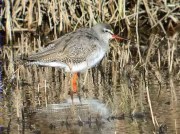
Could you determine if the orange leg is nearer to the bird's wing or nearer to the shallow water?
the shallow water

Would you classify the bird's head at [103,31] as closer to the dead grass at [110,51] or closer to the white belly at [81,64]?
the dead grass at [110,51]

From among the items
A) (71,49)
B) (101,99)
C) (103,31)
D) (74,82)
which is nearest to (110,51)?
(103,31)

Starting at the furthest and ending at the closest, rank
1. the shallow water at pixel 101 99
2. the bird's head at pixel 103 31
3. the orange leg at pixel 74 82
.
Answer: the bird's head at pixel 103 31
the orange leg at pixel 74 82
the shallow water at pixel 101 99

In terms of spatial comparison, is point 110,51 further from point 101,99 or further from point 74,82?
point 101,99

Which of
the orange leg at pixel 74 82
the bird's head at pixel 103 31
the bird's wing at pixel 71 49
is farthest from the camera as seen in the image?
the bird's head at pixel 103 31

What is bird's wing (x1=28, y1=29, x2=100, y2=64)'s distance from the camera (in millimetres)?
8508

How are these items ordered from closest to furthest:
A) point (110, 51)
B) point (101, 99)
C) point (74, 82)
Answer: point (101, 99)
point (74, 82)
point (110, 51)

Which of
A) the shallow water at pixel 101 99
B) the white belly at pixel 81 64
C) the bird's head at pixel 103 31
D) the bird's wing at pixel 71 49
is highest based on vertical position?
the bird's head at pixel 103 31

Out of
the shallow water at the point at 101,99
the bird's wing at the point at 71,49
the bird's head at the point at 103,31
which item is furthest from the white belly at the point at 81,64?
the bird's head at the point at 103,31

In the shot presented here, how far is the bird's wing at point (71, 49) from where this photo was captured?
8508 mm

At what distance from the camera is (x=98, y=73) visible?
9.03 m

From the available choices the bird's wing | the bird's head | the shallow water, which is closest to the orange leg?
the shallow water

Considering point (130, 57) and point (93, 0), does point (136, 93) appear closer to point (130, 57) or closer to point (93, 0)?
point (130, 57)

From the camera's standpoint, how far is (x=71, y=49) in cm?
866
